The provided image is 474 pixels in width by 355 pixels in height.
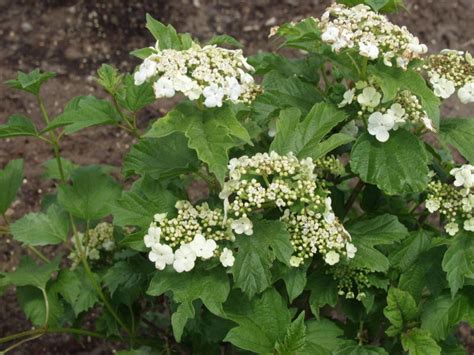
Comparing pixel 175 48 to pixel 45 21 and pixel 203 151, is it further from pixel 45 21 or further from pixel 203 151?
pixel 45 21

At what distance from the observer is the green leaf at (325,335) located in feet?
6.36

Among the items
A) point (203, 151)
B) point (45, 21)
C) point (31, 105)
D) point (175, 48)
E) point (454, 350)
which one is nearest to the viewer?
point (203, 151)

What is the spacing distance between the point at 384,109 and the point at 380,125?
0.14 feet

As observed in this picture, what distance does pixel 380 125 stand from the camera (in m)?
1.74

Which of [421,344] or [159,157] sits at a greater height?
[159,157]

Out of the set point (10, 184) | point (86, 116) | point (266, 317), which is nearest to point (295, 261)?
point (266, 317)

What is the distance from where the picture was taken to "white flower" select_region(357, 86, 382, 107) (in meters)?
1.71

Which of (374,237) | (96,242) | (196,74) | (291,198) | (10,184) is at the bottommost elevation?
(96,242)

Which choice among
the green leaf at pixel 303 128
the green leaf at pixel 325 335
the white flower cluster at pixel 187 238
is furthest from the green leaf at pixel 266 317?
the green leaf at pixel 303 128

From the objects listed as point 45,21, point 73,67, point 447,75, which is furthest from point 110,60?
point 447,75

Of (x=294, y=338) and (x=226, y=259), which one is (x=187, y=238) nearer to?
(x=226, y=259)

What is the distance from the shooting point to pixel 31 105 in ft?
12.2

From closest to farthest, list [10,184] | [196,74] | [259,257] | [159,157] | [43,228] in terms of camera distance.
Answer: [196,74], [259,257], [159,157], [43,228], [10,184]

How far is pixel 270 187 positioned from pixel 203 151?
17 centimetres
